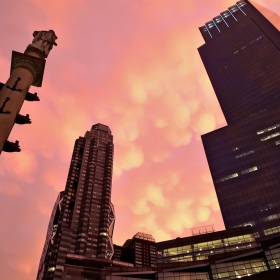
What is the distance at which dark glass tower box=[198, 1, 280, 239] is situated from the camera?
114562 millimetres

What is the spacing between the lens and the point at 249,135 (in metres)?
141

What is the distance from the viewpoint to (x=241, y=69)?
177 metres

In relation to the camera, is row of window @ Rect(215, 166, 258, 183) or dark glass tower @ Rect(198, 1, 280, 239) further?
row of window @ Rect(215, 166, 258, 183)

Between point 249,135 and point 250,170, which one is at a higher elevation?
point 249,135

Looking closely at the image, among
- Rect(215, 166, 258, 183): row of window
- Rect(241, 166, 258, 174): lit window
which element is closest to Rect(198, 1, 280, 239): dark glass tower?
Rect(215, 166, 258, 183): row of window

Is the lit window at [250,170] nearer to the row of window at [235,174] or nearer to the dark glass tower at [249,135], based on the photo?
the row of window at [235,174]

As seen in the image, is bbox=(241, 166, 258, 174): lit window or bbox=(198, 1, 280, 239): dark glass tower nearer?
bbox=(198, 1, 280, 239): dark glass tower

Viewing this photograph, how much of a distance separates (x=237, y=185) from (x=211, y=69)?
338 ft

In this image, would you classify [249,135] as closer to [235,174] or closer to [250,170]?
[250,170]

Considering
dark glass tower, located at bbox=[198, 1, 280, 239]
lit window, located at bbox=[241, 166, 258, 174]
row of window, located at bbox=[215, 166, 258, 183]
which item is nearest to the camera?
dark glass tower, located at bbox=[198, 1, 280, 239]

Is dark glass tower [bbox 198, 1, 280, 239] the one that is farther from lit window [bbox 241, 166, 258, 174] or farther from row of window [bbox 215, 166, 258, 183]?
lit window [bbox 241, 166, 258, 174]

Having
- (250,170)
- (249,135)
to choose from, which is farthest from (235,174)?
(249,135)

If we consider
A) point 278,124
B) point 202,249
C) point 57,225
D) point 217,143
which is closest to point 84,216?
point 57,225

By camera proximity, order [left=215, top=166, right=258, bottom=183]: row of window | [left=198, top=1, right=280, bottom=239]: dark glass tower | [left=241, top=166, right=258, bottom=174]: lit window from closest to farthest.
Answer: [left=198, top=1, right=280, bottom=239]: dark glass tower → [left=241, top=166, right=258, bottom=174]: lit window → [left=215, top=166, right=258, bottom=183]: row of window
